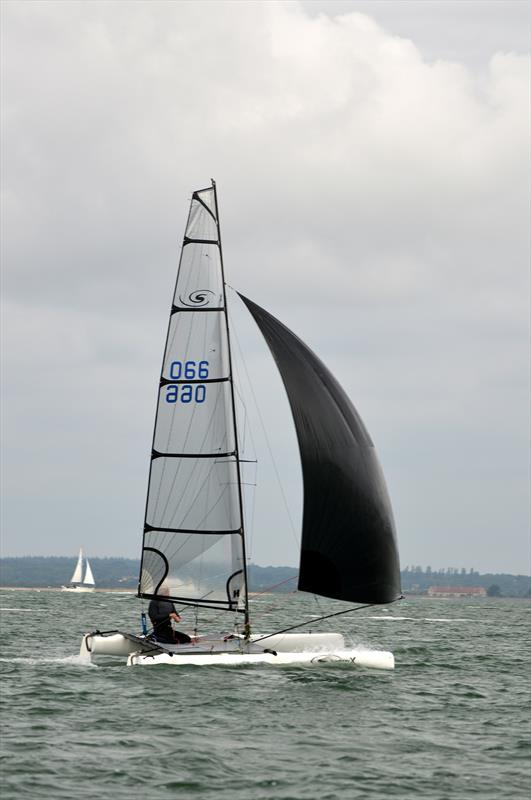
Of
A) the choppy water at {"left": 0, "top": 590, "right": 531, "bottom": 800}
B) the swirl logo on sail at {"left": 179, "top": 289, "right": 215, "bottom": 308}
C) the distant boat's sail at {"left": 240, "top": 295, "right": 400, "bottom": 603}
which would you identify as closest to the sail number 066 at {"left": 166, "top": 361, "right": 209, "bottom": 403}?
the swirl logo on sail at {"left": 179, "top": 289, "right": 215, "bottom": 308}

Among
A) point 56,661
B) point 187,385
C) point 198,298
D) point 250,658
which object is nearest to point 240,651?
point 250,658

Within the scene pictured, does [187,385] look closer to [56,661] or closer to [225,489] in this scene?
[225,489]

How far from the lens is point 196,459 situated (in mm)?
22578

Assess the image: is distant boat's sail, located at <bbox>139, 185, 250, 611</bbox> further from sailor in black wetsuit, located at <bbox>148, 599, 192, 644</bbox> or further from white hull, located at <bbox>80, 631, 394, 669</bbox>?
white hull, located at <bbox>80, 631, 394, 669</bbox>

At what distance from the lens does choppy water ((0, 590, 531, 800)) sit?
42.0ft

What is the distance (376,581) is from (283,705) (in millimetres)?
4137

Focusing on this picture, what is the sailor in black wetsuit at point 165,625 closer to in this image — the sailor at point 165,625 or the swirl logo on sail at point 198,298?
the sailor at point 165,625

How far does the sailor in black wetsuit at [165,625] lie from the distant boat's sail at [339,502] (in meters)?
2.62

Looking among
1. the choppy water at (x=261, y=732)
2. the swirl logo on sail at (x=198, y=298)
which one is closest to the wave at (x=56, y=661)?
the choppy water at (x=261, y=732)

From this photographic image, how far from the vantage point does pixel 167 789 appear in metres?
12.5

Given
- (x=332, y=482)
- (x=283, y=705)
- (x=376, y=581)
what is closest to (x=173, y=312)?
(x=332, y=482)

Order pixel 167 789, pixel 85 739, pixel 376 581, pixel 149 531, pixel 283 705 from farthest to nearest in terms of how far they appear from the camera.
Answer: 1. pixel 149 531
2. pixel 376 581
3. pixel 283 705
4. pixel 85 739
5. pixel 167 789

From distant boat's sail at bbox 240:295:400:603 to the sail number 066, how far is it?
5.70ft

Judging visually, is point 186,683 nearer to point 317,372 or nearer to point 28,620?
point 317,372
